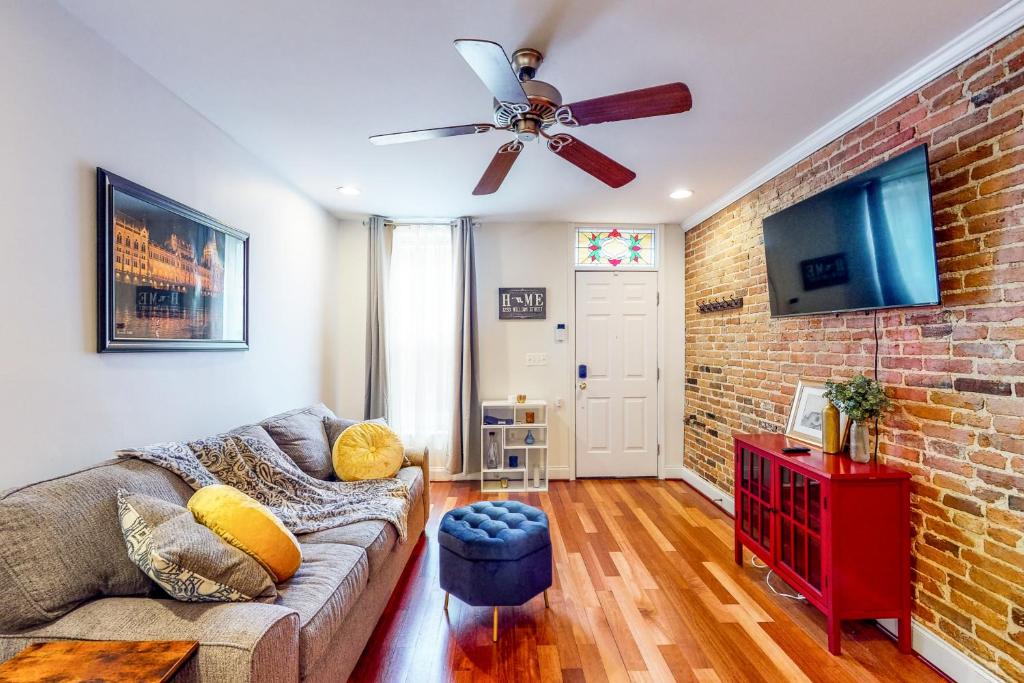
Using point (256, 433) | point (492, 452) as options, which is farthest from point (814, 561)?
point (256, 433)

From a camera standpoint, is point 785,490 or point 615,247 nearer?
point 785,490

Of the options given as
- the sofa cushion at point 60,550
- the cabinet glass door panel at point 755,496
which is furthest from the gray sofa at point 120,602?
the cabinet glass door panel at point 755,496

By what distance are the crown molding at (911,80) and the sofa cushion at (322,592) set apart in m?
3.10

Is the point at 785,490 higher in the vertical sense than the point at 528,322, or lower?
lower

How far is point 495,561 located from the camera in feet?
6.78

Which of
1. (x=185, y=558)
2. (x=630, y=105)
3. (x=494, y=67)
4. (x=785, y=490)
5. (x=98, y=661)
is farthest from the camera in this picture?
(x=785, y=490)

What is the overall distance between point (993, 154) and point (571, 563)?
2746mm

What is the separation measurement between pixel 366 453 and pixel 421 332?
1.75 meters

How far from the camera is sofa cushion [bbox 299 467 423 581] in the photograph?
1.93m

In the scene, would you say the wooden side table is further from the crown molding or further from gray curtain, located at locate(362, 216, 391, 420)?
the crown molding

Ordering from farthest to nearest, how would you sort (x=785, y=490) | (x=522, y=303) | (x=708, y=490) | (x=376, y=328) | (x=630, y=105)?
(x=522, y=303), (x=376, y=328), (x=708, y=490), (x=785, y=490), (x=630, y=105)

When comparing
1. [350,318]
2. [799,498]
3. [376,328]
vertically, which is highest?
[350,318]

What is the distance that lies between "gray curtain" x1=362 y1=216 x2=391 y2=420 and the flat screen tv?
3.15 metres

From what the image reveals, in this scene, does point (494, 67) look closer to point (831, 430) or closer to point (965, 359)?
point (965, 359)
